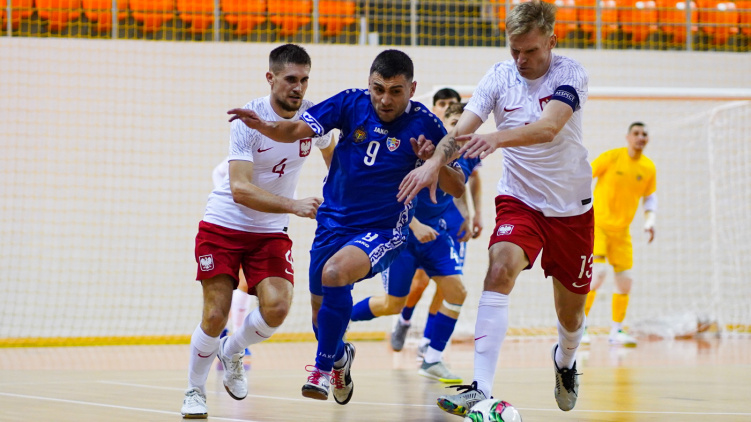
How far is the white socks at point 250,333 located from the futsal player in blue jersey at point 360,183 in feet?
1.87

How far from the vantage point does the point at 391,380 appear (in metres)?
7.07

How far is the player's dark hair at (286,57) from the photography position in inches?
207

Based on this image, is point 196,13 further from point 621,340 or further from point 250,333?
→ point 250,333

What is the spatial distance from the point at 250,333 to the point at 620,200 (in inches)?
240

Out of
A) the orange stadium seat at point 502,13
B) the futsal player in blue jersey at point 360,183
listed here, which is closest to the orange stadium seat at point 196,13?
the orange stadium seat at point 502,13

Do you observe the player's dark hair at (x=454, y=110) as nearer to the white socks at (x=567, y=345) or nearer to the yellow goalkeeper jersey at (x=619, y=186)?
the white socks at (x=567, y=345)

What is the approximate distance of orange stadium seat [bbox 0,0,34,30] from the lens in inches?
455

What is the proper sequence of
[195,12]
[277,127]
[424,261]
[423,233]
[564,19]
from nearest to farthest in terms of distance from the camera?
[277,127] < [423,233] < [424,261] < [195,12] < [564,19]

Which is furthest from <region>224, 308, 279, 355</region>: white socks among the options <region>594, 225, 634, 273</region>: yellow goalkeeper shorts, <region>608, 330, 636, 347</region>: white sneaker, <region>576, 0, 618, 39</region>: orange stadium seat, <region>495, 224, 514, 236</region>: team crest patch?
<region>576, 0, 618, 39</region>: orange stadium seat

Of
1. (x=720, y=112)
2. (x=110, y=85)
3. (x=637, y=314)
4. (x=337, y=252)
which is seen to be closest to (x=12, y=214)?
(x=110, y=85)

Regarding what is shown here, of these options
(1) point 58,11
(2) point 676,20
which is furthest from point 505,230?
(2) point 676,20

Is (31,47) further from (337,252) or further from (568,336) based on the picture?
(568,336)

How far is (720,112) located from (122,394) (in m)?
9.77

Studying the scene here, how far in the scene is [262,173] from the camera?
5.34 m
